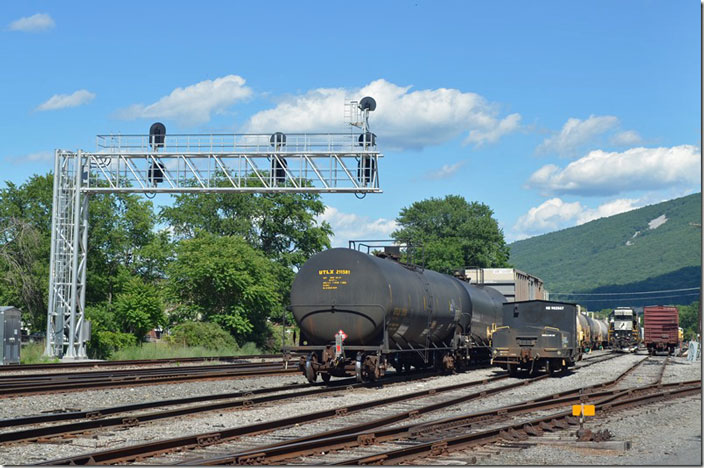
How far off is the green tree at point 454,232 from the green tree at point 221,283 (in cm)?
3735

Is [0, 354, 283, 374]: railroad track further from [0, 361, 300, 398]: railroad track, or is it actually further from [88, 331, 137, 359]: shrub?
[88, 331, 137, 359]: shrub

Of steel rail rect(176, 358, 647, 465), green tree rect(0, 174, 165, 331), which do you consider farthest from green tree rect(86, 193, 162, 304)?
steel rail rect(176, 358, 647, 465)

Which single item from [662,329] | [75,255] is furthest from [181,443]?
[662,329]

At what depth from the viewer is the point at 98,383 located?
21250 mm

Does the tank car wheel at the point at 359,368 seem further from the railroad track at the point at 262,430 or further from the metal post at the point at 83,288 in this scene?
the metal post at the point at 83,288

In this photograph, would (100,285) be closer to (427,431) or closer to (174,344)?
(174,344)

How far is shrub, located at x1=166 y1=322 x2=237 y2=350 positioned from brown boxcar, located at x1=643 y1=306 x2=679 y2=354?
2742cm

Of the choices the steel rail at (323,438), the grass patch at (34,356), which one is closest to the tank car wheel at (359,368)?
the steel rail at (323,438)

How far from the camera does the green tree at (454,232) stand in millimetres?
92750

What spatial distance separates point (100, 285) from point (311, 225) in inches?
856

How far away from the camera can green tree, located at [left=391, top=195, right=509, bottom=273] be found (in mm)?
92750

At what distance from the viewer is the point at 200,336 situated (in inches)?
1911

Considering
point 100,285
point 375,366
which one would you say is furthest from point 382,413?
point 100,285

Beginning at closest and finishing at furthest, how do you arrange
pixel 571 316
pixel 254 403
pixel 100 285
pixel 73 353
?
pixel 254 403 < pixel 571 316 < pixel 73 353 < pixel 100 285
